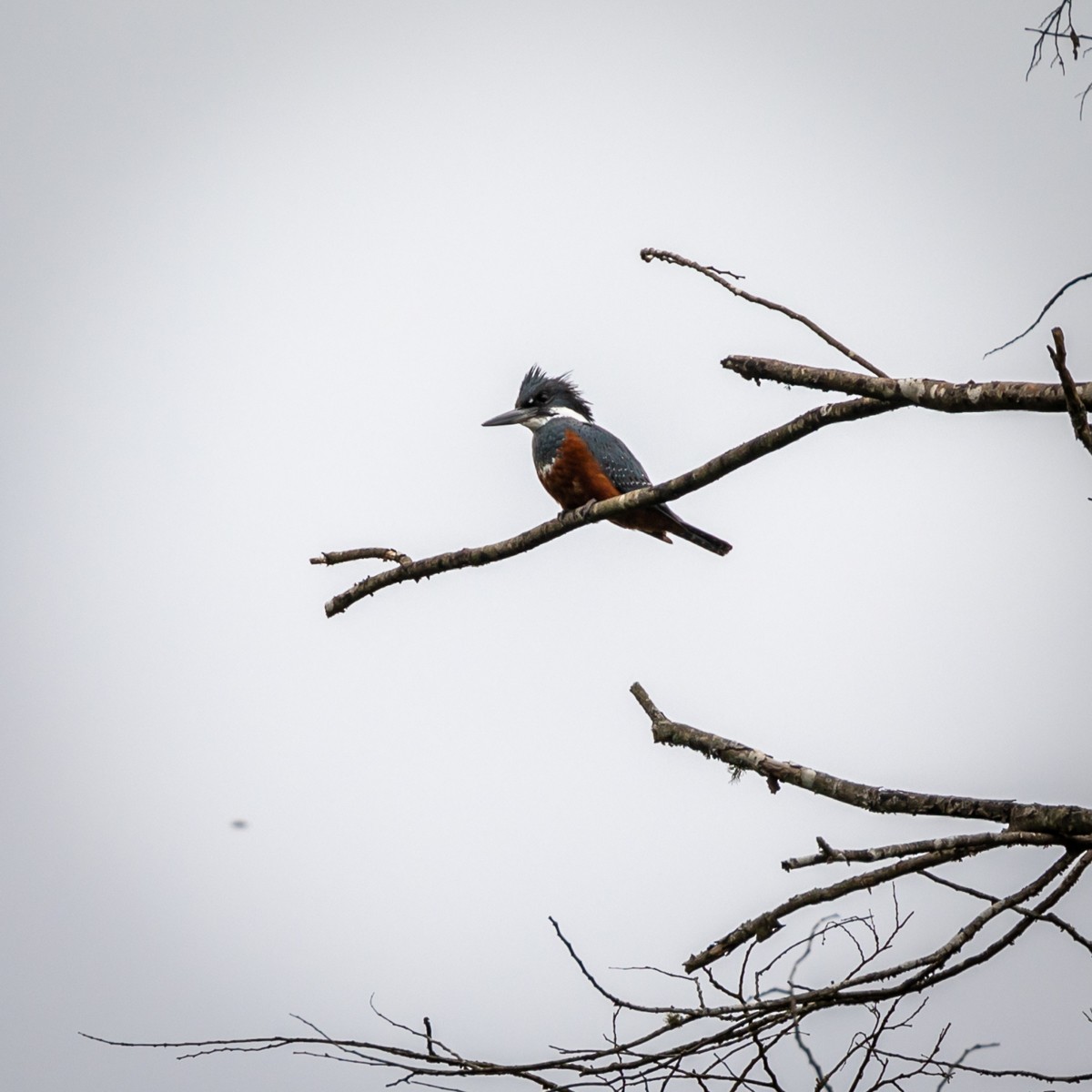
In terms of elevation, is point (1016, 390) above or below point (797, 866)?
above

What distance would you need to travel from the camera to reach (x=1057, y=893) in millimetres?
2424

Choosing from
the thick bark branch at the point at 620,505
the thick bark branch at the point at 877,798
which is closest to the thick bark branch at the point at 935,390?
the thick bark branch at the point at 620,505

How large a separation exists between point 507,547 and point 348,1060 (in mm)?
1334

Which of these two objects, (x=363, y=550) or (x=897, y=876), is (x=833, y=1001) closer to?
(x=897, y=876)

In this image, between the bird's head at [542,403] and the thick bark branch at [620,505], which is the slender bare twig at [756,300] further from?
the bird's head at [542,403]

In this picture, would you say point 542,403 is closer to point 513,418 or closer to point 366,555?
point 513,418

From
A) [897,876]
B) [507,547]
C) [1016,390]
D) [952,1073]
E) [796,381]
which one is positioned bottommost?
[952,1073]

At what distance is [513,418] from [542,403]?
197 mm

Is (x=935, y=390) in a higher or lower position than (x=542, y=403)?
lower

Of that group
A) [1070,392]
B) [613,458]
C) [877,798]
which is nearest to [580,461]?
[613,458]

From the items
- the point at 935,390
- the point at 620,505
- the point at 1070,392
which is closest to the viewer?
the point at 1070,392

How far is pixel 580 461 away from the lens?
6789mm

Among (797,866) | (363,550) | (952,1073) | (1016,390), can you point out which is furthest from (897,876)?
(363,550)

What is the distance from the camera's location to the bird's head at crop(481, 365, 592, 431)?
7.51 meters
